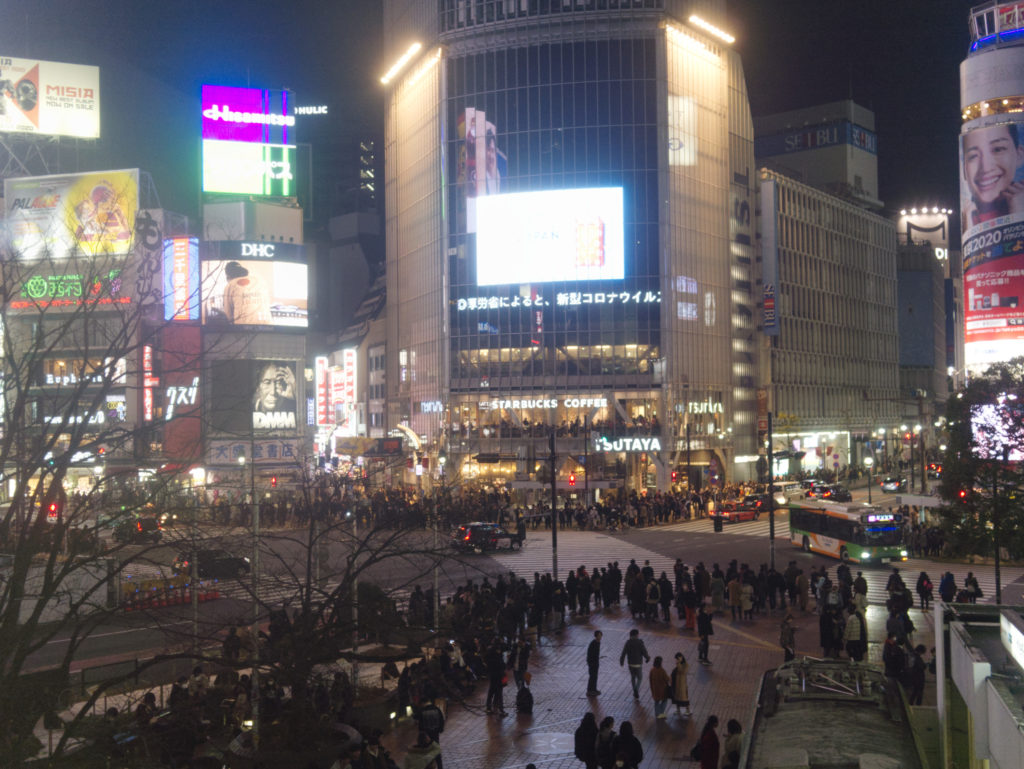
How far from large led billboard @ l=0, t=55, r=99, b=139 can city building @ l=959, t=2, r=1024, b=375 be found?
62829 millimetres

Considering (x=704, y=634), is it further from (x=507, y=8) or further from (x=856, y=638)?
(x=507, y=8)

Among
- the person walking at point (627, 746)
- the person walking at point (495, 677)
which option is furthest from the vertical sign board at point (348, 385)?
the person walking at point (627, 746)

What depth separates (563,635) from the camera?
81.0 ft

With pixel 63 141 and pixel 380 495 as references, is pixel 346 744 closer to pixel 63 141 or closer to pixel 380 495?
pixel 380 495

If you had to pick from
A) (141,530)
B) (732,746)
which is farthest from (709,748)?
(141,530)

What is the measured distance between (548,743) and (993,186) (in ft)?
218

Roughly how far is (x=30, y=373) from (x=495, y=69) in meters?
65.7

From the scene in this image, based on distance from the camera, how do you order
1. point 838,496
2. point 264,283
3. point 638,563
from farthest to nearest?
point 264,283 < point 838,496 < point 638,563

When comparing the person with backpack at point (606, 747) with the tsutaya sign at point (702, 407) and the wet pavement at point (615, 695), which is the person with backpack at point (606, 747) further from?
the tsutaya sign at point (702, 407)

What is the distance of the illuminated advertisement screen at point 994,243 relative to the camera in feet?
223

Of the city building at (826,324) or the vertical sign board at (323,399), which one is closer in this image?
the vertical sign board at (323,399)

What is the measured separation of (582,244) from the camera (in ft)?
221

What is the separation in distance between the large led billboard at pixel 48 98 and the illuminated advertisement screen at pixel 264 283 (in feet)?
40.8

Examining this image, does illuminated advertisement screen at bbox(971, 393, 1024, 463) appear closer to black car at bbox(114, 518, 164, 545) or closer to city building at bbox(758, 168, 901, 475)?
black car at bbox(114, 518, 164, 545)
